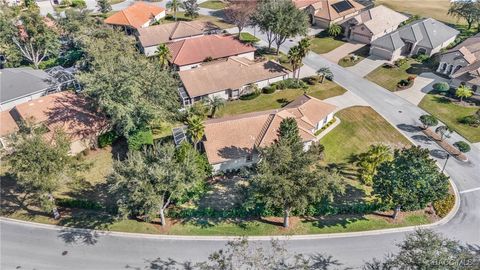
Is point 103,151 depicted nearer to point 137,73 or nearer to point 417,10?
point 137,73

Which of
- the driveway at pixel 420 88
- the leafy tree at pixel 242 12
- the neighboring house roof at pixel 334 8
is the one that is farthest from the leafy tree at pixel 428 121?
the neighboring house roof at pixel 334 8

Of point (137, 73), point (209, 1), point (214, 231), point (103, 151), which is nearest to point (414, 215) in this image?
point (214, 231)

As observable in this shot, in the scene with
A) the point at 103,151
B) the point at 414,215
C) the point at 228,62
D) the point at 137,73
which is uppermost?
the point at 137,73

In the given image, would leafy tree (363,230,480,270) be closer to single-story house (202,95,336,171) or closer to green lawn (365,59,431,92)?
single-story house (202,95,336,171)

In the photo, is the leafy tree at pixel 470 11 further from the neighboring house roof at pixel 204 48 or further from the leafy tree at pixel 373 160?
the leafy tree at pixel 373 160

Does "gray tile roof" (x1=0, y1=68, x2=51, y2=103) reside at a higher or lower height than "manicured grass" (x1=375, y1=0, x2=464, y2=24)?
higher

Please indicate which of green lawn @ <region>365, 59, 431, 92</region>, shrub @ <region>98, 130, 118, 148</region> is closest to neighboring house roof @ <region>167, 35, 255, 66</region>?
shrub @ <region>98, 130, 118, 148</region>

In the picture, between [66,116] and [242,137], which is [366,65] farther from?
[66,116]
